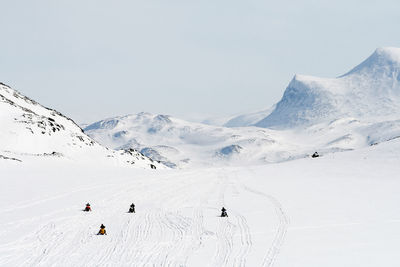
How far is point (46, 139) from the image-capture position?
12950 cm

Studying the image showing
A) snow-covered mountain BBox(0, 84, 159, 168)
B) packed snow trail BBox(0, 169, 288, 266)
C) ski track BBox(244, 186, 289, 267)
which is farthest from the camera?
snow-covered mountain BBox(0, 84, 159, 168)

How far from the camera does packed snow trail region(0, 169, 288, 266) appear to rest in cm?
1839

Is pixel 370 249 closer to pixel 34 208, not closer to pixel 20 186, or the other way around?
pixel 34 208

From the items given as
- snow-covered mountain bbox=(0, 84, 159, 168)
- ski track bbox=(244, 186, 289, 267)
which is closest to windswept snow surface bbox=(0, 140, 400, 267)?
ski track bbox=(244, 186, 289, 267)

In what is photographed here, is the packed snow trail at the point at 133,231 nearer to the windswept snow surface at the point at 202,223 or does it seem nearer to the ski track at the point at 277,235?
the windswept snow surface at the point at 202,223

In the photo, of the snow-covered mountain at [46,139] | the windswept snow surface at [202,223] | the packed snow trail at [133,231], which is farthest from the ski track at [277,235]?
the snow-covered mountain at [46,139]

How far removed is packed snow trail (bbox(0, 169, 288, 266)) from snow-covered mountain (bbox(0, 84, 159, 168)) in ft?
270

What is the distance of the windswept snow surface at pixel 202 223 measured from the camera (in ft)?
60.6

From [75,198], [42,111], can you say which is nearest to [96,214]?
[75,198]

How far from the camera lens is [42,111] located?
6422 inches

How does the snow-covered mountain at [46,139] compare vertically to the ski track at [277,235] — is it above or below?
above

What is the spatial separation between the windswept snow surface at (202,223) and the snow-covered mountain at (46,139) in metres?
78.6

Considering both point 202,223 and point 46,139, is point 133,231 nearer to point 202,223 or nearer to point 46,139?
point 202,223

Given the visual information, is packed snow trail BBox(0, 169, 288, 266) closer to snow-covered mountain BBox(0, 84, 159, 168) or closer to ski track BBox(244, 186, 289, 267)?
ski track BBox(244, 186, 289, 267)
